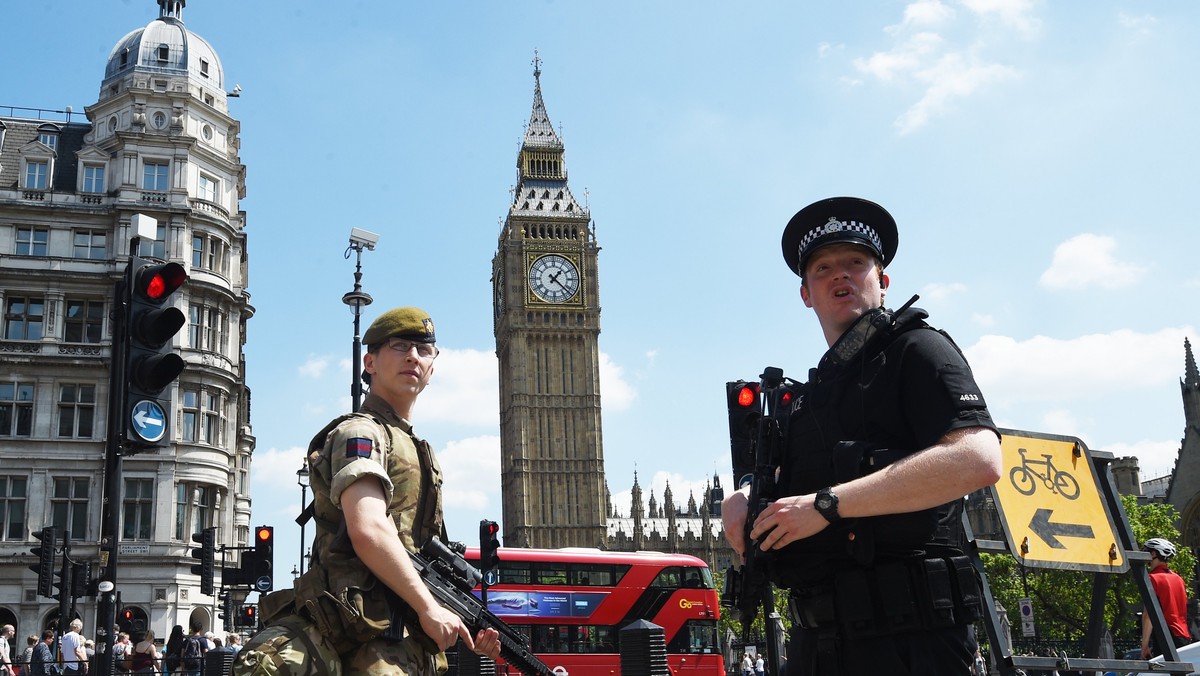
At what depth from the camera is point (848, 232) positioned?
3328 mm

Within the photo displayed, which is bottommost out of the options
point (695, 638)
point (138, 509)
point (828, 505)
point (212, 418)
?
point (695, 638)

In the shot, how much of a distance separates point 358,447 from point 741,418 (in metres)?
7.70

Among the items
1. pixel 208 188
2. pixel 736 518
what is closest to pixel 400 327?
pixel 736 518

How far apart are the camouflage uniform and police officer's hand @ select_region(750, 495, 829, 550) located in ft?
4.75

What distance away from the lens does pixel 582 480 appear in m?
95.2

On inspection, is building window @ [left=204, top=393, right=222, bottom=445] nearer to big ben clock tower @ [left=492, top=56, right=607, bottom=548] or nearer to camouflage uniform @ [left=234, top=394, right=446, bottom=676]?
camouflage uniform @ [left=234, top=394, right=446, bottom=676]

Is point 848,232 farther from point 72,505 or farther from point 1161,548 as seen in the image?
point 72,505

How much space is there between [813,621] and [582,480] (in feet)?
305

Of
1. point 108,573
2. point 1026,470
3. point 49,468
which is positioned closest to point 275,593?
point 1026,470

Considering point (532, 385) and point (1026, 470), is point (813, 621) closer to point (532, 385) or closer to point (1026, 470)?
point (1026, 470)

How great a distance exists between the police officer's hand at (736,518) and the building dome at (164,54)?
34840 millimetres

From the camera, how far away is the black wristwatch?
9.09ft

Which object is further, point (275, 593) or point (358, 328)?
point (358, 328)

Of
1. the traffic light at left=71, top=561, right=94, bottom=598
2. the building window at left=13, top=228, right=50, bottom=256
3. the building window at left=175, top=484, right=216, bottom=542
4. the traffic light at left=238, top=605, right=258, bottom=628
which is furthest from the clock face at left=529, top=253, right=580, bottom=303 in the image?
the traffic light at left=71, top=561, right=94, bottom=598
